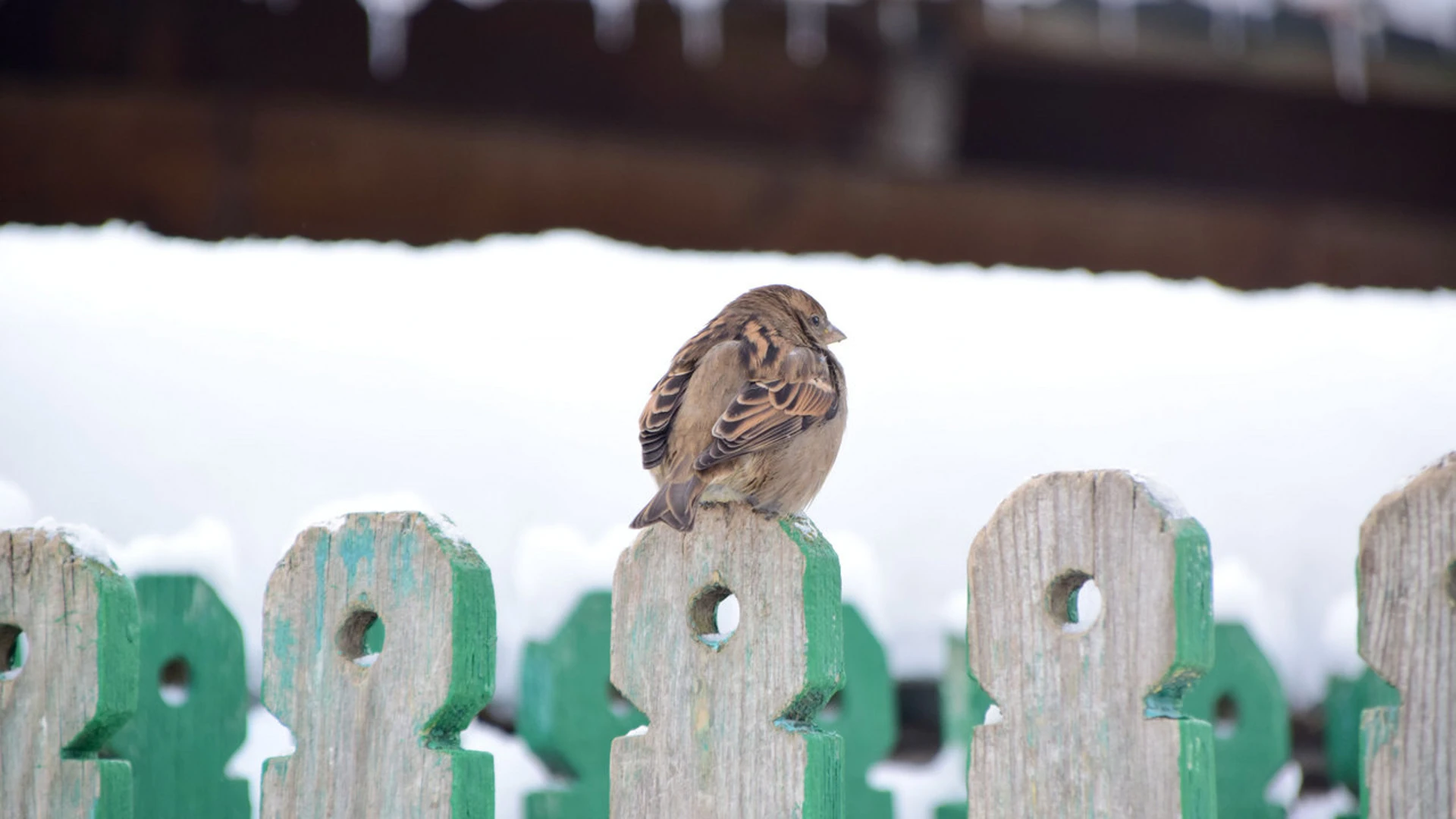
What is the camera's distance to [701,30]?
539 cm

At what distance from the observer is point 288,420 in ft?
11.9

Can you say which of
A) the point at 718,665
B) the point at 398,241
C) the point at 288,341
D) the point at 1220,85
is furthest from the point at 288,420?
the point at 1220,85

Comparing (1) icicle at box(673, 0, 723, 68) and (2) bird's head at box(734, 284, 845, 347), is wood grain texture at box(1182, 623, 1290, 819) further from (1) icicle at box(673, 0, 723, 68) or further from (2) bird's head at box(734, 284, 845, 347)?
(1) icicle at box(673, 0, 723, 68)

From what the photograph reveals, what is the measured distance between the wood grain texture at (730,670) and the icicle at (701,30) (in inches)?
123

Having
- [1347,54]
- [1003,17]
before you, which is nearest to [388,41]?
[1003,17]

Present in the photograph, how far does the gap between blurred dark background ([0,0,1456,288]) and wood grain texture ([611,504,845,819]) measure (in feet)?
12.0

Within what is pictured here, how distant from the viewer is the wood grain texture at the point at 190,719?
8.62 ft

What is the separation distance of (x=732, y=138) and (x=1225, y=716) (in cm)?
412

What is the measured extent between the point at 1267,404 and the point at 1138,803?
2.49 m

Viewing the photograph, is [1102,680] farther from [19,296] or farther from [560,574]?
[19,296]

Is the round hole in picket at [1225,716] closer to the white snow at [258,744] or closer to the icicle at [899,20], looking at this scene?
the white snow at [258,744]

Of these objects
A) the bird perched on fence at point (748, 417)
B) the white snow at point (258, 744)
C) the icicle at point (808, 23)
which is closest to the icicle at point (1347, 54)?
the icicle at point (808, 23)

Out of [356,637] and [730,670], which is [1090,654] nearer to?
[730,670]

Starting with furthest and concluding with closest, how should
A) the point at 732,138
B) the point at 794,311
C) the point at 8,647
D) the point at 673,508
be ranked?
the point at 732,138 → the point at 794,311 → the point at 8,647 → the point at 673,508
